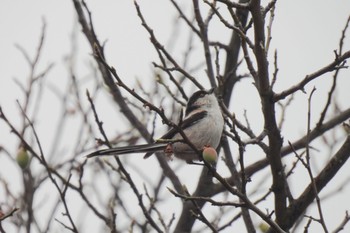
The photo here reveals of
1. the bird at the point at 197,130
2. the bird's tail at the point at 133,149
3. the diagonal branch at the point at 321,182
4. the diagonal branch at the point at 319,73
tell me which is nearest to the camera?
the diagonal branch at the point at 319,73

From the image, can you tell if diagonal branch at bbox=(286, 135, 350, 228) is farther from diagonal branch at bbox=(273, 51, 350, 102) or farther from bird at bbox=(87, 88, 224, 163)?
bird at bbox=(87, 88, 224, 163)

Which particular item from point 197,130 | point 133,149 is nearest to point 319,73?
point 133,149

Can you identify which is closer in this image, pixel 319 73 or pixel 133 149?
pixel 319 73

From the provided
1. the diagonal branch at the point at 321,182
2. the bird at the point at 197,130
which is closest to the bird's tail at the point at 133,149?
the bird at the point at 197,130

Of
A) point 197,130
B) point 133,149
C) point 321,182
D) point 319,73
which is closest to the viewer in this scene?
point 319,73

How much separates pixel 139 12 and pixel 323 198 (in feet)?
8.18

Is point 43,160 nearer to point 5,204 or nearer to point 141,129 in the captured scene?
point 141,129

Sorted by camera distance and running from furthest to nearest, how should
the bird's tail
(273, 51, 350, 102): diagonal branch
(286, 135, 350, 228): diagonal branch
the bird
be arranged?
the bird
the bird's tail
(286, 135, 350, 228): diagonal branch
(273, 51, 350, 102): diagonal branch

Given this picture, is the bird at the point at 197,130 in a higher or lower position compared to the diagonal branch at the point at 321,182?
higher

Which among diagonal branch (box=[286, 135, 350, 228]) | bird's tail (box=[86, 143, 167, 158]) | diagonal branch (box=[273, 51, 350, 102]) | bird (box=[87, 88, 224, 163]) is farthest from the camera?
bird (box=[87, 88, 224, 163])

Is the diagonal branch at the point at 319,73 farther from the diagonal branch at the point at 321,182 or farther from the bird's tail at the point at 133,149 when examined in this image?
the bird's tail at the point at 133,149

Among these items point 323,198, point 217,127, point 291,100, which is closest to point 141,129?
point 217,127

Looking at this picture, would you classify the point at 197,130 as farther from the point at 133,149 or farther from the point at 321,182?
the point at 321,182

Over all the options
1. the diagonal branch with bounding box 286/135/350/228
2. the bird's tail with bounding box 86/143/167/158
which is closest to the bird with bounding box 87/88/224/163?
the bird's tail with bounding box 86/143/167/158
